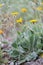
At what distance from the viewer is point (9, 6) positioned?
4082mm

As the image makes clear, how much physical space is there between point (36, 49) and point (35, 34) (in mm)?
165

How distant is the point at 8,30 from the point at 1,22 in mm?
205

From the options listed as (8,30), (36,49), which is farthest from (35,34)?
(8,30)

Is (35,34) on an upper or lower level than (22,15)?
upper

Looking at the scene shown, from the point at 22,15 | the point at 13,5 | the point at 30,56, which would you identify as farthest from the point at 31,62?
the point at 13,5

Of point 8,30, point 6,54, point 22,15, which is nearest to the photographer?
point 6,54

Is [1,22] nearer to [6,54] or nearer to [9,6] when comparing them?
[9,6]

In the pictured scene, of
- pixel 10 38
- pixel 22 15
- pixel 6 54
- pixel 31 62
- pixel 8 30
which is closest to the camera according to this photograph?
pixel 31 62

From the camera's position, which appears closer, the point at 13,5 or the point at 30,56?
the point at 30,56

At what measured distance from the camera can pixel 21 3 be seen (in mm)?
4242

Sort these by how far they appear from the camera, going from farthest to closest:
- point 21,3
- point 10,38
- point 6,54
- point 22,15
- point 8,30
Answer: point 21,3 → point 22,15 → point 8,30 → point 10,38 → point 6,54

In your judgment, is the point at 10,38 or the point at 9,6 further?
the point at 9,6

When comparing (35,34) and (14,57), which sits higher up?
(35,34)

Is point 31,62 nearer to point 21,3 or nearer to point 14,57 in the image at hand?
point 14,57
